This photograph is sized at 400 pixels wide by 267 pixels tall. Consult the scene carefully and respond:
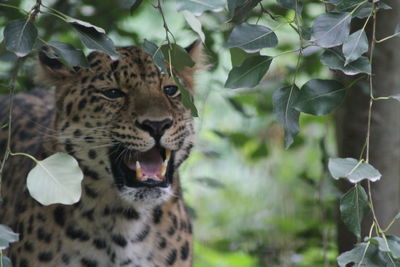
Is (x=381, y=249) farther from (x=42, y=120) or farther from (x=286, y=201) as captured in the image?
(x=286, y=201)

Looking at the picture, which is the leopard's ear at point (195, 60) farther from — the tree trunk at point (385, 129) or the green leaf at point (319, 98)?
the green leaf at point (319, 98)

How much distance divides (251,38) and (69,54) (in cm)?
60

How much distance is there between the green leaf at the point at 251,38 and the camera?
2.61 m

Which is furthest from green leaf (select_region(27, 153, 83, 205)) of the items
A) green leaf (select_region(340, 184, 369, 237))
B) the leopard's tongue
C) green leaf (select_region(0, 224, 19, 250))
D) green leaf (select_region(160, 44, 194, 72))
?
the leopard's tongue

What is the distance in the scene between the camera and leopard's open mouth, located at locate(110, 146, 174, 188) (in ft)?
12.9

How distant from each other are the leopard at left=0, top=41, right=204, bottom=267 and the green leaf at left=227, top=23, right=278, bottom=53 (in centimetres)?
128

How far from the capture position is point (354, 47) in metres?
2.53

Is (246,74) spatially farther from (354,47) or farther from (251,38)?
(354,47)

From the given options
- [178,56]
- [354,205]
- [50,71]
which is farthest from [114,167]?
[354,205]

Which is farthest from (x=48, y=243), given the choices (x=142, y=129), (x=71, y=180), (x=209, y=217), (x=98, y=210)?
(x=209, y=217)

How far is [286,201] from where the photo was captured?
8148mm

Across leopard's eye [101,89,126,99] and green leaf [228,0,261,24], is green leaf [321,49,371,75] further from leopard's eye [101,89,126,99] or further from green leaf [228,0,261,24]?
leopard's eye [101,89,126,99]

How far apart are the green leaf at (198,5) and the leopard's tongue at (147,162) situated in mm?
1732

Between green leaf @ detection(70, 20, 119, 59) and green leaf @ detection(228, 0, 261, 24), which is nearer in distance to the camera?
green leaf @ detection(70, 20, 119, 59)
